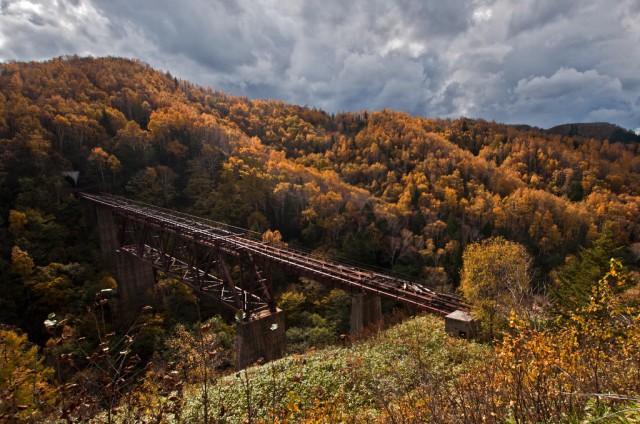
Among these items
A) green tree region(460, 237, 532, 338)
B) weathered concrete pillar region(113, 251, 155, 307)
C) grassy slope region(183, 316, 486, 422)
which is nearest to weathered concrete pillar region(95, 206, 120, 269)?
weathered concrete pillar region(113, 251, 155, 307)

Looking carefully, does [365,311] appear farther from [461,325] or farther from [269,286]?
[461,325]

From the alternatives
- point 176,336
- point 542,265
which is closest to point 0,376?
point 176,336

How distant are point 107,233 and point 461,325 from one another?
1722 inches

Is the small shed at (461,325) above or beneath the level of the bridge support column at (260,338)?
above

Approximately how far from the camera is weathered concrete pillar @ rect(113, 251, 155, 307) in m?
38.6

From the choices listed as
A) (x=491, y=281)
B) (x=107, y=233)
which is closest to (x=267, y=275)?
(x=491, y=281)

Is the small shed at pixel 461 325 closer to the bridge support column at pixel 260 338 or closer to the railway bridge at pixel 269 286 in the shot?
the railway bridge at pixel 269 286

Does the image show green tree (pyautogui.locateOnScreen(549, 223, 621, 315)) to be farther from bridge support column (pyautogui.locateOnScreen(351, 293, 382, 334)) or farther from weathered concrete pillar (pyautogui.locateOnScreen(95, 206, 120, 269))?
weathered concrete pillar (pyautogui.locateOnScreen(95, 206, 120, 269))

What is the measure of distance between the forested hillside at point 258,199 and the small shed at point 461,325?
637 cm

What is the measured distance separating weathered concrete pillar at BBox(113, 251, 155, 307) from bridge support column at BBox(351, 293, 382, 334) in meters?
27.4

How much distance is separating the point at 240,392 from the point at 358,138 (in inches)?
4313

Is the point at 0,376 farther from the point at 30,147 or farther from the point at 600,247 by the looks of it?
the point at 30,147

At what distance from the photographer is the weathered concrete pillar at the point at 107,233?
42500mm

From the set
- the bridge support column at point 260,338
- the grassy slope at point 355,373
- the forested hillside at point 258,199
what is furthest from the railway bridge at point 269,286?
the forested hillside at point 258,199
